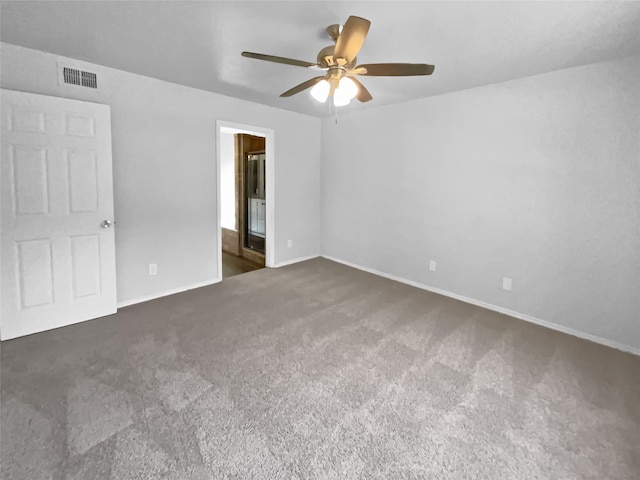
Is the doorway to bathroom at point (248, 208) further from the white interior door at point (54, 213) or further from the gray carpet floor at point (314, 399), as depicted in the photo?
Answer: the gray carpet floor at point (314, 399)

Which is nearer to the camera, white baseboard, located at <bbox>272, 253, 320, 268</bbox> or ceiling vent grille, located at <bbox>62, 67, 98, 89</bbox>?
ceiling vent grille, located at <bbox>62, 67, 98, 89</bbox>

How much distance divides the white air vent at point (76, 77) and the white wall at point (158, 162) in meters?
0.04

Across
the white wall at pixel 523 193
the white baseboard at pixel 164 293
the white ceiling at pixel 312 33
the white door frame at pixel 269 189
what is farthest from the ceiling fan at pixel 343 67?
the white baseboard at pixel 164 293

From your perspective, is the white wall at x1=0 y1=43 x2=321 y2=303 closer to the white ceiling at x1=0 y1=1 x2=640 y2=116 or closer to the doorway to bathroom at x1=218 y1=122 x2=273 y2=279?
the white ceiling at x1=0 y1=1 x2=640 y2=116

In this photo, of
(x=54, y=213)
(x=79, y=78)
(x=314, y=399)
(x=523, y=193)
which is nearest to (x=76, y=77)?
(x=79, y=78)

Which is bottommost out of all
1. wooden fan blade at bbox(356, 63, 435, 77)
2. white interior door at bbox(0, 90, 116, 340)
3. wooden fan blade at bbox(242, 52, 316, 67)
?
white interior door at bbox(0, 90, 116, 340)

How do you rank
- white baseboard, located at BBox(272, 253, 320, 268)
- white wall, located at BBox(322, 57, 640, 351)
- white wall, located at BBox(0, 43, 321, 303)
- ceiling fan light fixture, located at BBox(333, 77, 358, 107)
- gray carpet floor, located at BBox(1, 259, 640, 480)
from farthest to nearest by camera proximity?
white baseboard, located at BBox(272, 253, 320, 268), white wall, located at BBox(0, 43, 321, 303), white wall, located at BBox(322, 57, 640, 351), ceiling fan light fixture, located at BBox(333, 77, 358, 107), gray carpet floor, located at BBox(1, 259, 640, 480)

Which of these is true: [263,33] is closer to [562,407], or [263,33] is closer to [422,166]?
[422,166]

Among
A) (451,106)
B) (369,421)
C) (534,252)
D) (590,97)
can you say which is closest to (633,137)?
(590,97)

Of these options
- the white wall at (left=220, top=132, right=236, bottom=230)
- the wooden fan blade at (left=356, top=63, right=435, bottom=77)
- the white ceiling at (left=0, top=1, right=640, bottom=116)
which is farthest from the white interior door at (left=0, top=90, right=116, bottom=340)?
the white wall at (left=220, top=132, right=236, bottom=230)

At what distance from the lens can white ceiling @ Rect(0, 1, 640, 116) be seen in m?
1.94

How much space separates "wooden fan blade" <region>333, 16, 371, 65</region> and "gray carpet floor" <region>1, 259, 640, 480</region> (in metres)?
2.06

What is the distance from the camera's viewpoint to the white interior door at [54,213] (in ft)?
8.18

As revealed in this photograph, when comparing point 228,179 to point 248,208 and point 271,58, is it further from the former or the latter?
point 271,58
